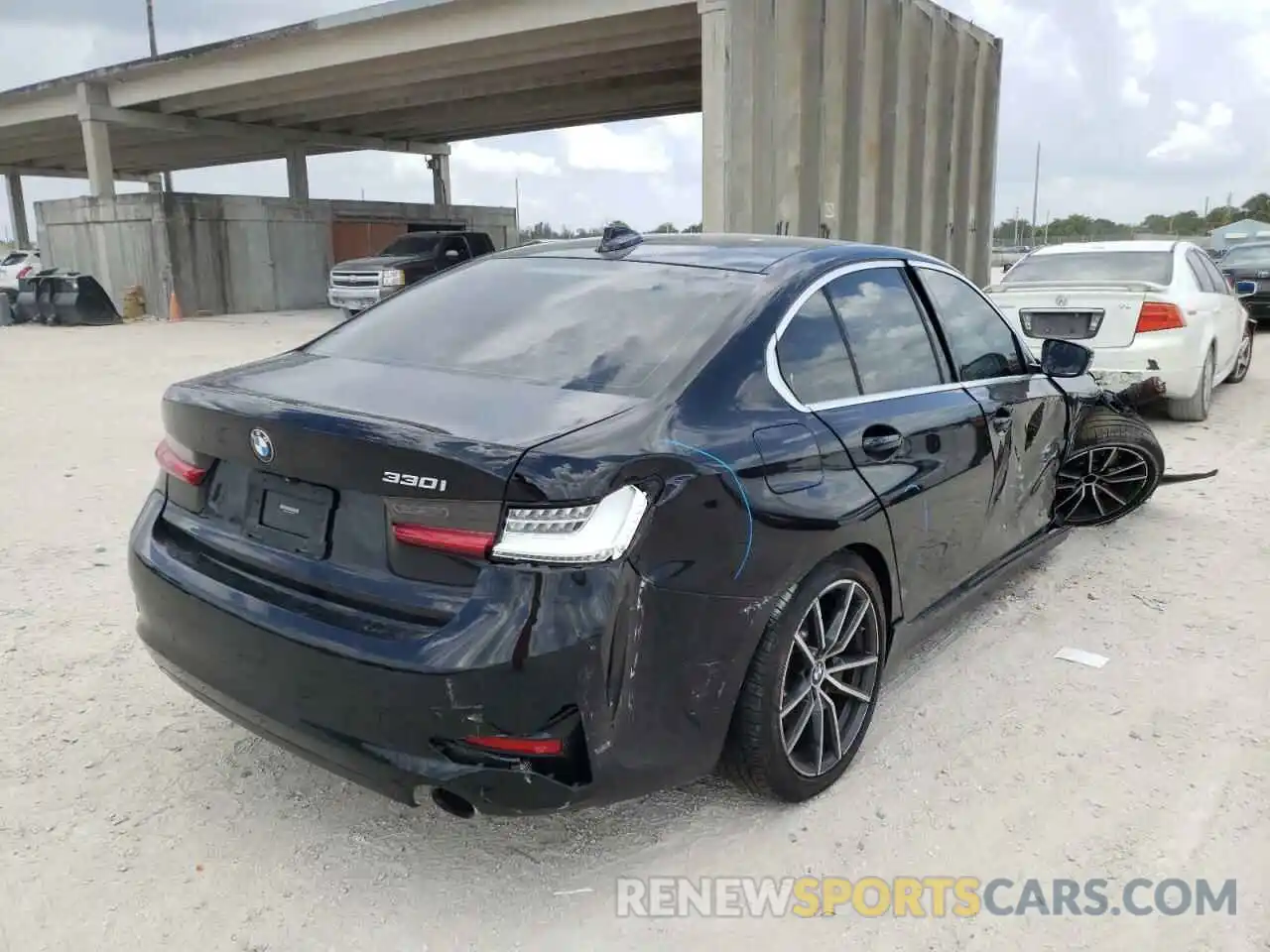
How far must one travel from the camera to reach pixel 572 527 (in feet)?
7.08

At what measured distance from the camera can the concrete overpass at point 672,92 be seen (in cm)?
1279

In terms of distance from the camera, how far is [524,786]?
221 cm

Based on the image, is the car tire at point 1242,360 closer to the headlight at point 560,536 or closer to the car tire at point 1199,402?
the car tire at point 1199,402

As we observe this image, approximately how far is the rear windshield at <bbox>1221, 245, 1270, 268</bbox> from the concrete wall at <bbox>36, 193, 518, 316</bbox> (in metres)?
20.1

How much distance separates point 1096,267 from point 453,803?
8.32 meters

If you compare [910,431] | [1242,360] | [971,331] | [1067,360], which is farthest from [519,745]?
[1242,360]

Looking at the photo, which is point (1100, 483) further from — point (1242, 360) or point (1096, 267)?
point (1242, 360)

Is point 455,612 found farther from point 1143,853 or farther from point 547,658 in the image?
point 1143,853

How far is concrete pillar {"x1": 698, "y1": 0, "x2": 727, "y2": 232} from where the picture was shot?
12.5m

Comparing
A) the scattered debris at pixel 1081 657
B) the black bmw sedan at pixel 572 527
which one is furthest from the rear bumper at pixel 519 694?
the scattered debris at pixel 1081 657

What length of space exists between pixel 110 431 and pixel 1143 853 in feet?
26.9

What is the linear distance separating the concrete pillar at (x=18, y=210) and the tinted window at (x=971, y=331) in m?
45.5

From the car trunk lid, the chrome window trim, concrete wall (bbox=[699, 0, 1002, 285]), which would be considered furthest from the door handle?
concrete wall (bbox=[699, 0, 1002, 285])

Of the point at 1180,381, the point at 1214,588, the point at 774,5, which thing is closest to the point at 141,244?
the point at 774,5
